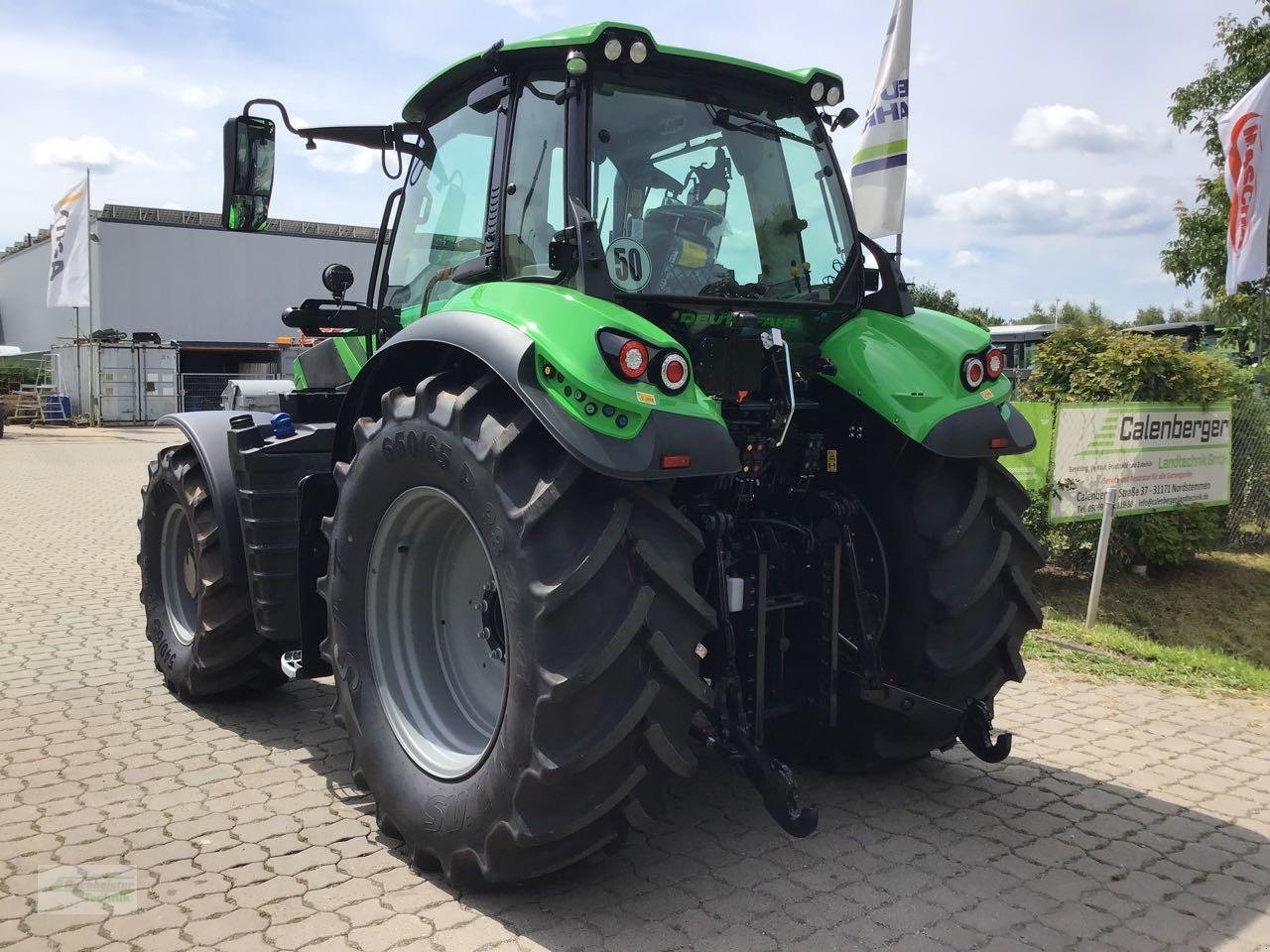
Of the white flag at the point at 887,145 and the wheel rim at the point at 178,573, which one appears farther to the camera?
the white flag at the point at 887,145

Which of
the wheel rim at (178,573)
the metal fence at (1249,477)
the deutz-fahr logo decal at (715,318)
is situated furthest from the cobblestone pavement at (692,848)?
the metal fence at (1249,477)

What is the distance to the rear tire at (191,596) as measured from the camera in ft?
15.7

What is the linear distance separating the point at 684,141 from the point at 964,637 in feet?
6.77

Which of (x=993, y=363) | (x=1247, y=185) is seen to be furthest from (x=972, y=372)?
(x=1247, y=185)

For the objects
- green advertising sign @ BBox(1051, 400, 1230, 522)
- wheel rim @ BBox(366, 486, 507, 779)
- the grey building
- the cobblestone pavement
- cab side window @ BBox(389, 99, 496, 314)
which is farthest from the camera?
the grey building

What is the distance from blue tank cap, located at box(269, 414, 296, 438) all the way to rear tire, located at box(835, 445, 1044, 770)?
2.51m

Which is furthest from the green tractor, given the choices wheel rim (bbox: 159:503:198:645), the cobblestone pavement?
wheel rim (bbox: 159:503:198:645)

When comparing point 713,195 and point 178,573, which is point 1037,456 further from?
point 178,573

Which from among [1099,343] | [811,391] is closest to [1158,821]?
[811,391]

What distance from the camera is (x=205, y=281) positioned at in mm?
32781

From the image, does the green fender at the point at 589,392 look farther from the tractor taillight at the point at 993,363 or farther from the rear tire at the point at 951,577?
the tractor taillight at the point at 993,363

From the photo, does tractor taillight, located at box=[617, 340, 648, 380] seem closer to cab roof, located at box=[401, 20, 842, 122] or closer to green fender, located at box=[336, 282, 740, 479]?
green fender, located at box=[336, 282, 740, 479]

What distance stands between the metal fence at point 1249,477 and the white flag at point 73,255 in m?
25.0

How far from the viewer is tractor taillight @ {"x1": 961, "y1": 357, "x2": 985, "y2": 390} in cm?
373
